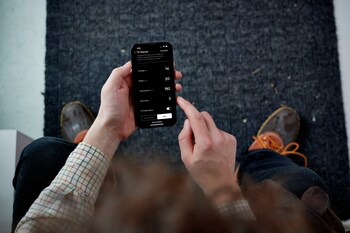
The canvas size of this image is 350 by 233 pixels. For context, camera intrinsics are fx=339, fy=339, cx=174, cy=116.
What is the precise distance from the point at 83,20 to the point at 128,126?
63 cm

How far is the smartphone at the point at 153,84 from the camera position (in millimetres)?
747

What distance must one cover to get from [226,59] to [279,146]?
0.35 m

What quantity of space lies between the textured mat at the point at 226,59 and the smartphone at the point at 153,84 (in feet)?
1.30

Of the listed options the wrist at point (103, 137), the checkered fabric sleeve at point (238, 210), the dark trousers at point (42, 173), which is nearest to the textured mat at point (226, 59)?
the dark trousers at point (42, 173)

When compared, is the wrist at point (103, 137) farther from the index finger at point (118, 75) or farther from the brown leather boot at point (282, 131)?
the brown leather boot at point (282, 131)

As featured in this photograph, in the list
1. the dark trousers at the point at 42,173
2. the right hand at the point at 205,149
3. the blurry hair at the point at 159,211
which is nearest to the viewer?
the blurry hair at the point at 159,211

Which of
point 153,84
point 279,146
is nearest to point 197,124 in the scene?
point 153,84

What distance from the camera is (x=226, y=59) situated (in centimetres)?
119

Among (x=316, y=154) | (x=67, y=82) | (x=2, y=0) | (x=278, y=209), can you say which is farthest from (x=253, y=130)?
(x=2, y=0)

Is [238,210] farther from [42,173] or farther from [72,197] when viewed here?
[42,173]

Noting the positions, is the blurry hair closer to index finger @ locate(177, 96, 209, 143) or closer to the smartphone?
index finger @ locate(177, 96, 209, 143)

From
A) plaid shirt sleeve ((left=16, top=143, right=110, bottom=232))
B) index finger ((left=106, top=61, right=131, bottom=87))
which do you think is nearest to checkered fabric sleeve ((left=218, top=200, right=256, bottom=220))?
plaid shirt sleeve ((left=16, top=143, right=110, bottom=232))

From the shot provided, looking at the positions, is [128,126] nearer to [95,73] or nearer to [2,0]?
[95,73]

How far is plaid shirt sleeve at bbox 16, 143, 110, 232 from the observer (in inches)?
16.3
